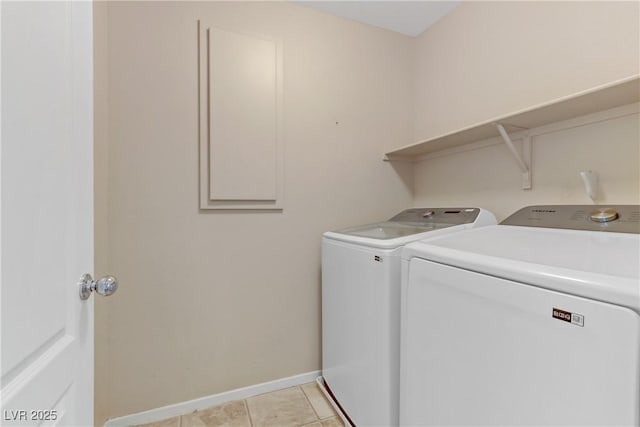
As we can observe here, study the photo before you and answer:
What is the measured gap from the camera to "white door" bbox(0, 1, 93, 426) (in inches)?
18.2

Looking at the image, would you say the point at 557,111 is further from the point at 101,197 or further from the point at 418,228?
the point at 101,197

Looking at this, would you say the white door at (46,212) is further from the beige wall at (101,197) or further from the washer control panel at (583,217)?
the washer control panel at (583,217)

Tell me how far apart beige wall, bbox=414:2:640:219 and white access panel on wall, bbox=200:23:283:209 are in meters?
1.15

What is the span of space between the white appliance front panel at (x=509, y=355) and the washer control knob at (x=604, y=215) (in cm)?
72

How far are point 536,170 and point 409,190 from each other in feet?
2.97

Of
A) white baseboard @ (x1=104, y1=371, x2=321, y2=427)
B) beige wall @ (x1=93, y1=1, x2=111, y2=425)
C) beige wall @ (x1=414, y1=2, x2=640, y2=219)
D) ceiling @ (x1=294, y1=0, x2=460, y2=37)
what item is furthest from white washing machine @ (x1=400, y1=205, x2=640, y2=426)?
ceiling @ (x1=294, y1=0, x2=460, y2=37)

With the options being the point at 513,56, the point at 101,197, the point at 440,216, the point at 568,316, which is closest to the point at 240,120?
the point at 101,197

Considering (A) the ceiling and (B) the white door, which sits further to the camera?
(A) the ceiling

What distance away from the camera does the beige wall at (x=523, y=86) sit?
123 cm

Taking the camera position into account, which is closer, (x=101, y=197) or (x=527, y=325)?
(x=527, y=325)

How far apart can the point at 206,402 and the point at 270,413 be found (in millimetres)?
387

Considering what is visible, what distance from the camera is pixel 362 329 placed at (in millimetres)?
1400

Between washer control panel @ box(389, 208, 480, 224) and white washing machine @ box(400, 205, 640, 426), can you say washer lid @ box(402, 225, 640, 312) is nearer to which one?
white washing machine @ box(400, 205, 640, 426)

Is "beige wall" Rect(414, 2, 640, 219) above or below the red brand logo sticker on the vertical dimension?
above
